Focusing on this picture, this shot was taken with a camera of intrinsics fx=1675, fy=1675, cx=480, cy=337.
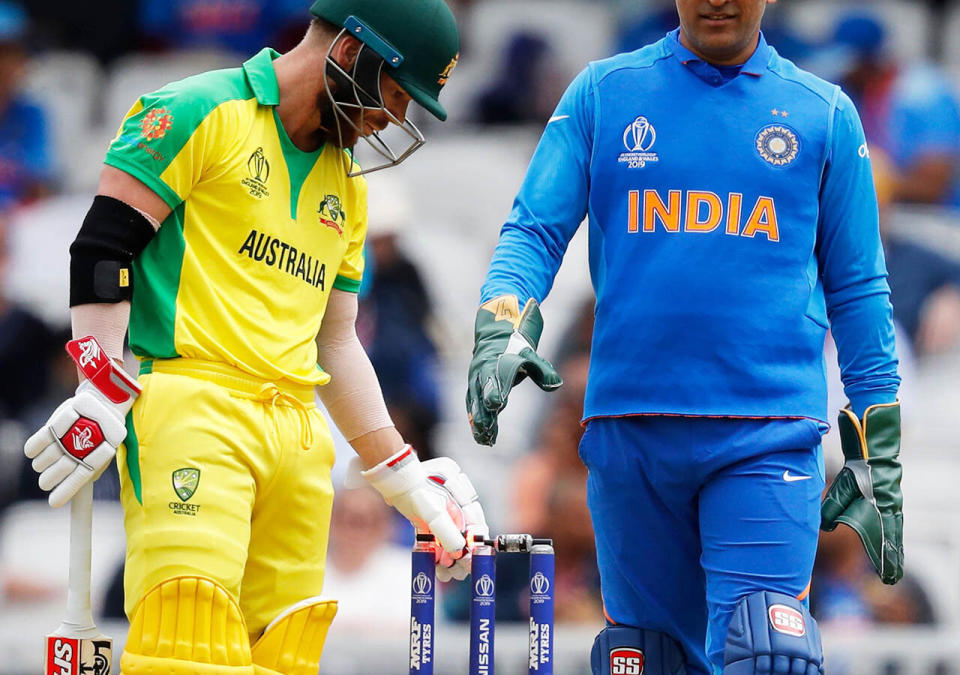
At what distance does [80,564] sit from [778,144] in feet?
6.52

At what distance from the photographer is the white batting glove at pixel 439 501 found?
4.46 metres

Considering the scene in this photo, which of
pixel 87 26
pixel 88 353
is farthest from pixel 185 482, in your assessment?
pixel 87 26

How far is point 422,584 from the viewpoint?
13.9ft

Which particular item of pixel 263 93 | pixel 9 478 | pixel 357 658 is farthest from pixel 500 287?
pixel 9 478

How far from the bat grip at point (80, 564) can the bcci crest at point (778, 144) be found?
1833 millimetres

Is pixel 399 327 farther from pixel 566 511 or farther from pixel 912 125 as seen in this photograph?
pixel 912 125

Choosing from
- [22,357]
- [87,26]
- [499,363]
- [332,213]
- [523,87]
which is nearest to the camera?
[499,363]

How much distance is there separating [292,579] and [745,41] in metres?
1.77

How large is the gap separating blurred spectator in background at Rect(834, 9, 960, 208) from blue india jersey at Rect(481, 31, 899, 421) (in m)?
5.87

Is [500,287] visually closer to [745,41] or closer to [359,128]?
[359,128]

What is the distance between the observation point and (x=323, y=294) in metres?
4.39

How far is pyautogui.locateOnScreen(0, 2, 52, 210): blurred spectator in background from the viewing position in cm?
1018

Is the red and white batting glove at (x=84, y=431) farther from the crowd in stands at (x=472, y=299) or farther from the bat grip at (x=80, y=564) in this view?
the crowd in stands at (x=472, y=299)

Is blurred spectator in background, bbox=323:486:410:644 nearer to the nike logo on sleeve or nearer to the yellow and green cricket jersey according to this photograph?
the yellow and green cricket jersey
